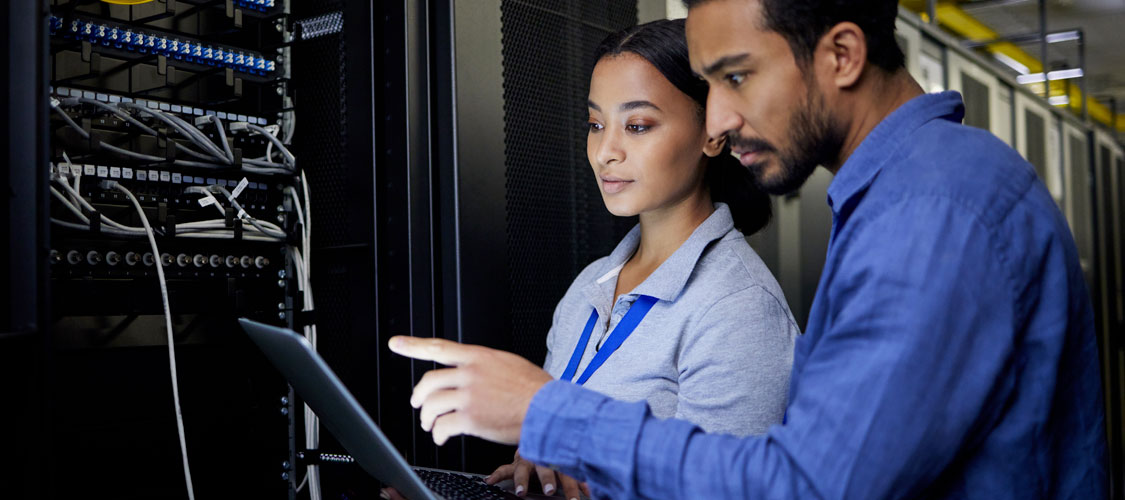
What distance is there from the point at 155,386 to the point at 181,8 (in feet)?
2.20

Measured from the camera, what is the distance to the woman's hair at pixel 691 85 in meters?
1.39

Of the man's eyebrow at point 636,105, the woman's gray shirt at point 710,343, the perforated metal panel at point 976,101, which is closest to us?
the woman's gray shirt at point 710,343

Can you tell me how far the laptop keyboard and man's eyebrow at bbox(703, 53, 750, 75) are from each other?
2.08 feet

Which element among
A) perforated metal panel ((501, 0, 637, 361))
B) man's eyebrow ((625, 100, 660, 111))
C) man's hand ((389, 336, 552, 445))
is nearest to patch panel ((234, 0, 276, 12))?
perforated metal panel ((501, 0, 637, 361))

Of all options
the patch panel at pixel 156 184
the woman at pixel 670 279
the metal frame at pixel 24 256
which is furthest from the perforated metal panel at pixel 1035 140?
the metal frame at pixel 24 256

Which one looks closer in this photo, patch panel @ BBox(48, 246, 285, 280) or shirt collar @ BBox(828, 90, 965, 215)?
shirt collar @ BBox(828, 90, 965, 215)

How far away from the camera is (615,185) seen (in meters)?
1.42

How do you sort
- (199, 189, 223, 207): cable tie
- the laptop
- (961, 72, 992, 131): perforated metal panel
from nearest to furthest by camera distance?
the laptop, (199, 189, 223, 207): cable tie, (961, 72, 992, 131): perforated metal panel

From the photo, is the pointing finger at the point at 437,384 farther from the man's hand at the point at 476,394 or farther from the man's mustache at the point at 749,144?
the man's mustache at the point at 749,144

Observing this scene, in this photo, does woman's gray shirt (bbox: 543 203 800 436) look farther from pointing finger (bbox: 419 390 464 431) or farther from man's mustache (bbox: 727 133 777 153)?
pointing finger (bbox: 419 390 464 431)

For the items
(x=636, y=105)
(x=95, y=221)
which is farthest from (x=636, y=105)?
(x=95, y=221)

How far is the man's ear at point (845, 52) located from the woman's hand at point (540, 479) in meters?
0.68

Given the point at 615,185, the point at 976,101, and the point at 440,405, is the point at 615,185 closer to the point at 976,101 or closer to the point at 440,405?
the point at 440,405

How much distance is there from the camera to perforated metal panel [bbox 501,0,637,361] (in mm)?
1666
